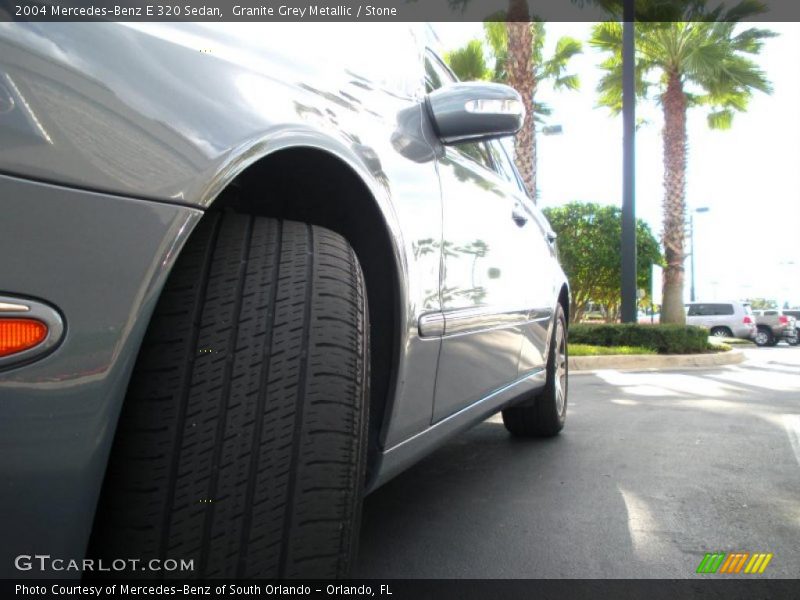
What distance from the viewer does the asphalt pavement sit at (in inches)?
79.4

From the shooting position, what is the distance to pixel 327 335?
4.09ft

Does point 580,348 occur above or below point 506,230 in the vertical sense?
below

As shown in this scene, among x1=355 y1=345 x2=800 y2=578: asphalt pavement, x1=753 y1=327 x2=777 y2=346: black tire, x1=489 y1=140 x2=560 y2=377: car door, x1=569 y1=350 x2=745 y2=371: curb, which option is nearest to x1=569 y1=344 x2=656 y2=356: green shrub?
x1=569 y1=350 x2=745 y2=371: curb

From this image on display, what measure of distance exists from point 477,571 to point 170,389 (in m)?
1.18

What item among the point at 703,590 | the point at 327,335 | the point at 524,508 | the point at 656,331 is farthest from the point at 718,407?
the point at 656,331

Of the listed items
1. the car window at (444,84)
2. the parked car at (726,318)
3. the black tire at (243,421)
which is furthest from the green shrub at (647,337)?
the parked car at (726,318)

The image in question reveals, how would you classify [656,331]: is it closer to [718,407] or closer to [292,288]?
[718,407]

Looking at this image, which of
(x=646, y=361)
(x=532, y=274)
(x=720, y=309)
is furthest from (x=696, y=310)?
(x=532, y=274)

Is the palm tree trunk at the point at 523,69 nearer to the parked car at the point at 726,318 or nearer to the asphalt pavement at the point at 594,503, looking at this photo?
the asphalt pavement at the point at 594,503

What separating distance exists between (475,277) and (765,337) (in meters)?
28.3

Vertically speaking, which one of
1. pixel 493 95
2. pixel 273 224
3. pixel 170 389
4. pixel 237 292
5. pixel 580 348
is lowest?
pixel 580 348

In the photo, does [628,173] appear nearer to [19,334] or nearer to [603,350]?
[603,350]

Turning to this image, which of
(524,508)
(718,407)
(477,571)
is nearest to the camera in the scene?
(477,571)

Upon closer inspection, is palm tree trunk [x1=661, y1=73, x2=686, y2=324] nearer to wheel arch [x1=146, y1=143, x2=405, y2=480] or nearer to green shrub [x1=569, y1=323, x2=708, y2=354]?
green shrub [x1=569, y1=323, x2=708, y2=354]
